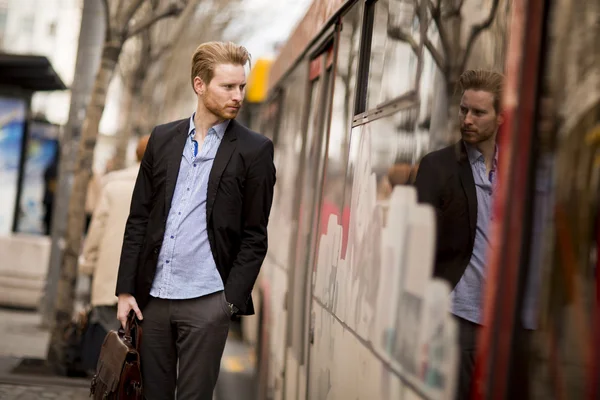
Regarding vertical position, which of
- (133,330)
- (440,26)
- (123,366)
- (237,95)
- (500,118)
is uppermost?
(440,26)

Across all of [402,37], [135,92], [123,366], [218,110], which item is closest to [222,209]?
[218,110]

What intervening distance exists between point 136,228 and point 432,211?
1621 millimetres

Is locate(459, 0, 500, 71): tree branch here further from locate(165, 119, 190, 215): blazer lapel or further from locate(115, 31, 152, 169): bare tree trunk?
locate(115, 31, 152, 169): bare tree trunk

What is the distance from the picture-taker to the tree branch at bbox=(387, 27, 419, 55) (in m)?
3.46

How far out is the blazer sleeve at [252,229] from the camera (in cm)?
417

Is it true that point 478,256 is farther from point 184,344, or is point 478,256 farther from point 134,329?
point 134,329

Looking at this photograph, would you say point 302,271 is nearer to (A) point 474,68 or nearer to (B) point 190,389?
(B) point 190,389

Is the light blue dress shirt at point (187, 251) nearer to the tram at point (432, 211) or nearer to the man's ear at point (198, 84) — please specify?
the man's ear at point (198, 84)

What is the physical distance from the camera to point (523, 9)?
250cm

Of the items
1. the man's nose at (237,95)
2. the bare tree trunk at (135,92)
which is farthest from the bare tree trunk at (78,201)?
the bare tree trunk at (135,92)

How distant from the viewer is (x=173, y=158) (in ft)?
14.0

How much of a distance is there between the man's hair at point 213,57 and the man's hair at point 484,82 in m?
1.52

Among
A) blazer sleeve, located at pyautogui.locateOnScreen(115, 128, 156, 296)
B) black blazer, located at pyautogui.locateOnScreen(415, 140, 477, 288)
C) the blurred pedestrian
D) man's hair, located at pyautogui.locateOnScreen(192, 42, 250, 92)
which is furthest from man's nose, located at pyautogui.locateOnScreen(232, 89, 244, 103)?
black blazer, located at pyautogui.locateOnScreen(415, 140, 477, 288)

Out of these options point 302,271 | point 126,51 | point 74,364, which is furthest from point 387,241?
point 126,51
